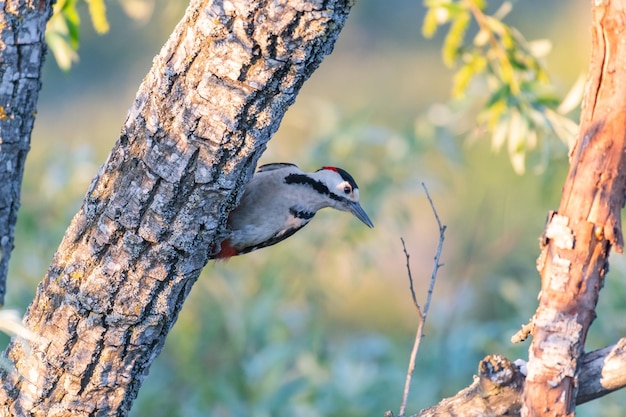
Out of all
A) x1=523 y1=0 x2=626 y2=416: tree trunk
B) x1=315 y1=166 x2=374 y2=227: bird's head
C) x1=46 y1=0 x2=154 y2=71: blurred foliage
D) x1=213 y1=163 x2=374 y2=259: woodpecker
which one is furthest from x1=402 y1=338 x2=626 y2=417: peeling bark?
x1=46 y1=0 x2=154 y2=71: blurred foliage

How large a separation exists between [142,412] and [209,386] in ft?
1.33

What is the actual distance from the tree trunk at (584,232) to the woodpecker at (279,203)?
147 centimetres

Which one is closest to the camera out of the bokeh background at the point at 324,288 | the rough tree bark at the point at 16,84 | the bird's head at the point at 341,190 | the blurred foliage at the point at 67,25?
the rough tree bark at the point at 16,84

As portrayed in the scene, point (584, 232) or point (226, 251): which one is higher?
point (226, 251)

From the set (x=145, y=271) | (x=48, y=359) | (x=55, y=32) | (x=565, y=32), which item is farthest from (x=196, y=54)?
(x=565, y=32)

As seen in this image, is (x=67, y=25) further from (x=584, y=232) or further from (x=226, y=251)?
(x=584, y=232)

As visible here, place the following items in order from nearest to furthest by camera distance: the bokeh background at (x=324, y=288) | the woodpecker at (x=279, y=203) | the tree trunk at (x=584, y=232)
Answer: the tree trunk at (x=584, y=232) → the woodpecker at (x=279, y=203) → the bokeh background at (x=324, y=288)

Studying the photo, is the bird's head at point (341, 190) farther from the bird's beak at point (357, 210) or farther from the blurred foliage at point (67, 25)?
the blurred foliage at point (67, 25)

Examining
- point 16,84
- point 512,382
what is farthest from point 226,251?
point 512,382

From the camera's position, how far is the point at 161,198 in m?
2.09

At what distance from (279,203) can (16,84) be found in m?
1.24

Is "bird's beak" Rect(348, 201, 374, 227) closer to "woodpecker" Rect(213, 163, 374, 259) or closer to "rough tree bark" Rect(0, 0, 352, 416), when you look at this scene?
"woodpecker" Rect(213, 163, 374, 259)

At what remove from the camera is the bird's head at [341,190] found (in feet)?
12.1

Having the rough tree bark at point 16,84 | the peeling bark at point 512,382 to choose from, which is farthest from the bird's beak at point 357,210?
the peeling bark at point 512,382
